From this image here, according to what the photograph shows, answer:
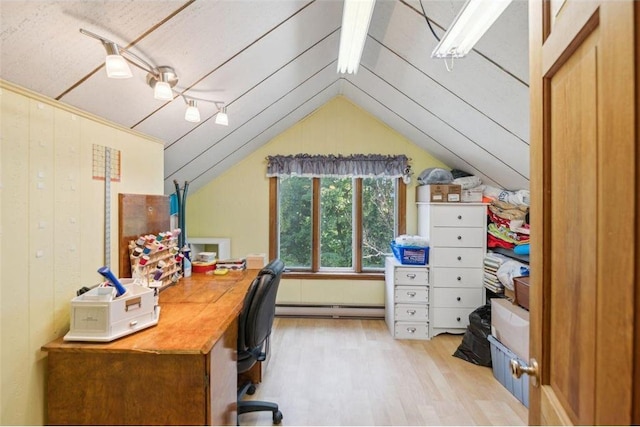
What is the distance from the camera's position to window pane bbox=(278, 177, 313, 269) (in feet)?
12.9

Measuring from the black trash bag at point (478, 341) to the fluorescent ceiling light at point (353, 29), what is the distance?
246 centimetres

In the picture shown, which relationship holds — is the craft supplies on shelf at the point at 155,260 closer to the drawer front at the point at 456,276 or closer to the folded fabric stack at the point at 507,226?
the drawer front at the point at 456,276

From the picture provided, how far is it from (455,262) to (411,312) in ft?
2.28

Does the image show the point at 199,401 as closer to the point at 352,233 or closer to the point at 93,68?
the point at 93,68

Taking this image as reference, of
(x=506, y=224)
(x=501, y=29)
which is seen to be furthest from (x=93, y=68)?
(x=506, y=224)

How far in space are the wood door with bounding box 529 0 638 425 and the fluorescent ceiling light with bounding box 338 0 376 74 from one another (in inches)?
30.5

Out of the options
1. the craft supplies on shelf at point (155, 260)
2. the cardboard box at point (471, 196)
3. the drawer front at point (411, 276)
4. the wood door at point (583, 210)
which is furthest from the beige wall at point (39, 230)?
the cardboard box at point (471, 196)

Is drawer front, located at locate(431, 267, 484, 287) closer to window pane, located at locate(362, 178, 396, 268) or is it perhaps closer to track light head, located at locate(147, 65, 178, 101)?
window pane, located at locate(362, 178, 396, 268)

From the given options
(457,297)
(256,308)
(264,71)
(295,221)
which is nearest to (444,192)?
(457,297)

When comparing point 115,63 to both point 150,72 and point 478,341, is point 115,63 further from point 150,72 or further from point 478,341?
point 478,341

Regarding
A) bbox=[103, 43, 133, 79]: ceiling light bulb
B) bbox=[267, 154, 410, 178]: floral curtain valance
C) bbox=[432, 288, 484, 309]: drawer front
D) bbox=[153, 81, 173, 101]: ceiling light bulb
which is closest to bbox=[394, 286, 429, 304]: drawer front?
bbox=[432, 288, 484, 309]: drawer front

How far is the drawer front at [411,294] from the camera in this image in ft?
10.7

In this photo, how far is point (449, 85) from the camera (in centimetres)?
225

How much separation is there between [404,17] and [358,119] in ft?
6.43
